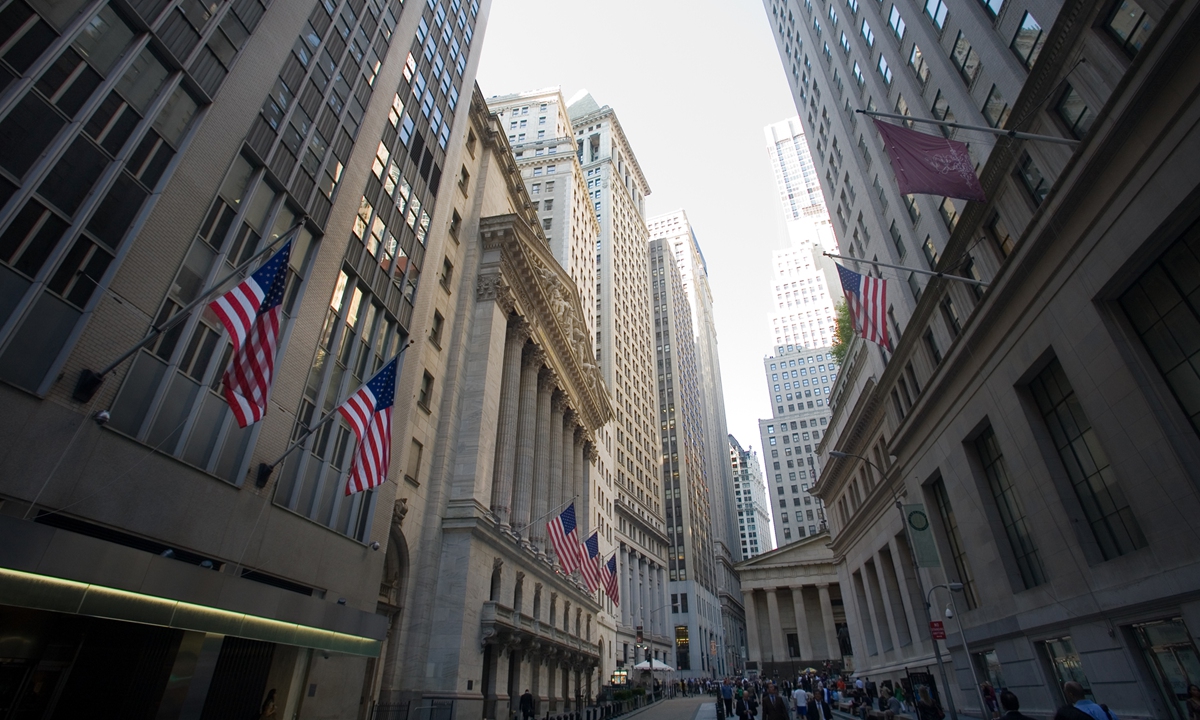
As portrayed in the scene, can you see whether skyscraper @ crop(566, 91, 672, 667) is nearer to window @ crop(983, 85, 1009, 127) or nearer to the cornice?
the cornice

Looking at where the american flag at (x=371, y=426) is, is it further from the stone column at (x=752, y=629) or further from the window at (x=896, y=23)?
the stone column at (x=752, y=629)

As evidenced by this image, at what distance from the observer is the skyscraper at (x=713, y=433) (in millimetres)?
130500

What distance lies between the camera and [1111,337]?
16812 mm

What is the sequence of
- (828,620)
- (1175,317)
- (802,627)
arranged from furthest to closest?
(828,620) → (802,627) → (1175,317)

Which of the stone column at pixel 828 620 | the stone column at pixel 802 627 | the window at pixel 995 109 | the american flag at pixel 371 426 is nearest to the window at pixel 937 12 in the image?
the window at pixel 995 109

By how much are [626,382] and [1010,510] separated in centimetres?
6995

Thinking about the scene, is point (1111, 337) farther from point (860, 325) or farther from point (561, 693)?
point (561, 693)

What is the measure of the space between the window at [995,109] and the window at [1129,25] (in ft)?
16.7

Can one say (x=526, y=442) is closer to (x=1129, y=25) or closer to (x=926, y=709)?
(x=926, y=709)

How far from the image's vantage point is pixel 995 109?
23.8 m

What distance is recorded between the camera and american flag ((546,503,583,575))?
30594 millimetres

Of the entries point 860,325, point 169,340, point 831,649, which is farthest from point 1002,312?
point 831,649

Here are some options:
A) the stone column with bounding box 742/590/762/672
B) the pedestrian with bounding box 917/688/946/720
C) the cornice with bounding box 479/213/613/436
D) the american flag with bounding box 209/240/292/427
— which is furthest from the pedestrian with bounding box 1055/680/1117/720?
the stone column with bounding box 742/590/762/672

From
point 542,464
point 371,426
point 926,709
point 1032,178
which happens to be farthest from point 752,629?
point 371,426
